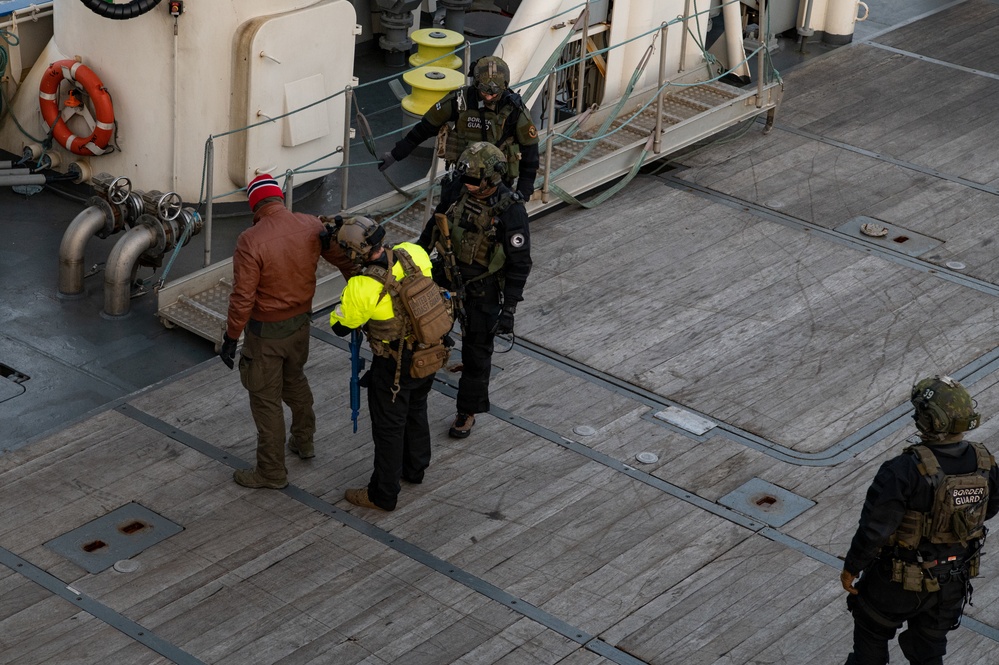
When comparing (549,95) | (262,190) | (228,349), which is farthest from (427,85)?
(228,349)

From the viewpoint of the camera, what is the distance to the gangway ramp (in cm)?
952

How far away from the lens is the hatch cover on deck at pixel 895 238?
11031 millimetres

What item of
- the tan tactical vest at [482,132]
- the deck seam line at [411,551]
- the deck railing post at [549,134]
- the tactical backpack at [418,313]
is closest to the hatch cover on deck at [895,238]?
the deck railing post at [549,134]

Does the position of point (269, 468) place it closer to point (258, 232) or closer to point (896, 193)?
point (258, 232)

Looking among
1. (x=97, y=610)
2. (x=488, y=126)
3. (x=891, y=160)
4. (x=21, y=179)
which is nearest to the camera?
(x=97, y=610)

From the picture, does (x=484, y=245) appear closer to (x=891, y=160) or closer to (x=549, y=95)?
(x=549, y=95)

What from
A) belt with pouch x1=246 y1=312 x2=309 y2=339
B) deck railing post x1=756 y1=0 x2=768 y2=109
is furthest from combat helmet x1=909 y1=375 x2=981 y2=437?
deck railing post x1=756 y1=0 x2=768 y2=109

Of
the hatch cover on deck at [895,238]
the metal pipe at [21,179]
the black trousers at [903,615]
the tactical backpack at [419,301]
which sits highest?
the tactical backpack at [419,301]

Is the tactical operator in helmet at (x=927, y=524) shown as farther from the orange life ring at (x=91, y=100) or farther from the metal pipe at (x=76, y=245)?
the orange life ring at (x=91, y=100)

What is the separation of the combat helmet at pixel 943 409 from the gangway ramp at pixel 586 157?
475cm

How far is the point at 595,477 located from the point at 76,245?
3.85m

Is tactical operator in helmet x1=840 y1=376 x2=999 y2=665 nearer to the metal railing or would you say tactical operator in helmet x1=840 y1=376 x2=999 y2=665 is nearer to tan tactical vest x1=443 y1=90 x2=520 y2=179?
tan tactical vest x1=443 y1=90 x2=520 y2=179

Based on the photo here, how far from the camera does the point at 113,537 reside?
7449 millimetres

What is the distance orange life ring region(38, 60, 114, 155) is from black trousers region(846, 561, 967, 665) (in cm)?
669
